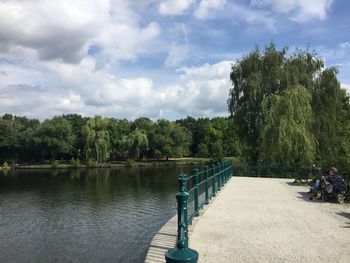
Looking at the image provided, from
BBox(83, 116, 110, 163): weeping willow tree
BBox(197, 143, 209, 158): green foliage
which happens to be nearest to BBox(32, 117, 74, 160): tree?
BBox(83, 116, 110, 163): weeping willow tree

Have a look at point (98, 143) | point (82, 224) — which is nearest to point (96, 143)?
point (98, 143)

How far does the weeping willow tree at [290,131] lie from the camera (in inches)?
909

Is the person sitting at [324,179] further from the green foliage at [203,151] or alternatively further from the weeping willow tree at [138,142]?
the green foliage at [203,151]

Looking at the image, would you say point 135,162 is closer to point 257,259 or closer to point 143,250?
point 143,250

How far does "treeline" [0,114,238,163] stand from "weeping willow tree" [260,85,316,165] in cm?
4312

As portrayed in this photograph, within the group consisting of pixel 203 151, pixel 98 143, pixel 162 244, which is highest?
pixel 98 143

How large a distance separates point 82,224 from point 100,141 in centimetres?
4825

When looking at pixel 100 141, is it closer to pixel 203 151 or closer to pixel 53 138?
pixel 53 138

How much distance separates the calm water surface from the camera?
1317 cm

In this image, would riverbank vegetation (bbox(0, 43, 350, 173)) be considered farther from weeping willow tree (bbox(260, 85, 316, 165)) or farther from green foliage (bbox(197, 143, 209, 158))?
green foliage (bbox(197, 143, 209, 158))

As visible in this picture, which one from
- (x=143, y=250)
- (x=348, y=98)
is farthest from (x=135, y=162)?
(x=143, y=250)

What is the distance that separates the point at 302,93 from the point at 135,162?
5017cm

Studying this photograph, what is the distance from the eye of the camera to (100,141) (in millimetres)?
65250

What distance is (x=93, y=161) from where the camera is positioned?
66.8 meters
